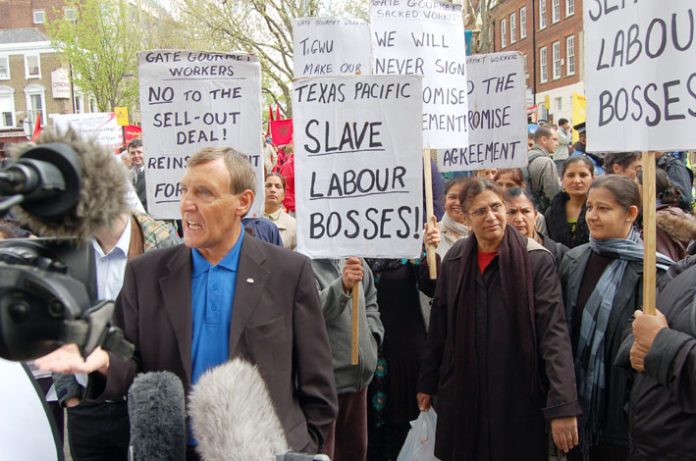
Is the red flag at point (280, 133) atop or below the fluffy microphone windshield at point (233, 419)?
atop

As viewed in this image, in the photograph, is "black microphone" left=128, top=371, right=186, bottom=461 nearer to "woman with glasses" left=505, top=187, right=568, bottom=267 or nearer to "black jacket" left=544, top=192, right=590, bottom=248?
"woman with glasses" left=505, top=187, right=568, bottom=267

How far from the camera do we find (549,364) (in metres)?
3.72

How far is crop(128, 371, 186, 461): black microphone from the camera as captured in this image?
1755 mm

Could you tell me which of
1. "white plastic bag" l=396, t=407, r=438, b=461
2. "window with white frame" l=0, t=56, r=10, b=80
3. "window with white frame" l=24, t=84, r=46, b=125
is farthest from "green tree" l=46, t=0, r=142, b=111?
"white plastic bag" l=396, t=407, r=438, b=461

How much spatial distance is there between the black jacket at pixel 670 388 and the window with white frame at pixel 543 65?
1937 inches

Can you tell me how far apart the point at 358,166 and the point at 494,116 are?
2630 millimetres

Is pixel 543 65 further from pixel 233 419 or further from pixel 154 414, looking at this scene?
pixel 233 419

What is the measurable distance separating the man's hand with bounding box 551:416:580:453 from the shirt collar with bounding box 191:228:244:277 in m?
1.94

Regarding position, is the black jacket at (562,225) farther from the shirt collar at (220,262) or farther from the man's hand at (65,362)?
the man's hand at (65,362)

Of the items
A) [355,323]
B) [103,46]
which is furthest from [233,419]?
[103,46]

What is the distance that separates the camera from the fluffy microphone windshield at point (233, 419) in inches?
58.6

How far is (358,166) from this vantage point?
4293 millimetres

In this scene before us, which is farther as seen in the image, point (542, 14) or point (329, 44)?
point (542, 14)

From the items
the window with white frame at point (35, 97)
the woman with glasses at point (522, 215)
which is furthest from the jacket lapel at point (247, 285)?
the window with white frame at point (35, 97)
